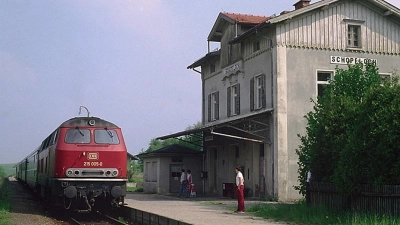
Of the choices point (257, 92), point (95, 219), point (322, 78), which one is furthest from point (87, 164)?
point (322, 78)

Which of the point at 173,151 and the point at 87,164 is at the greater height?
the point at 173,151

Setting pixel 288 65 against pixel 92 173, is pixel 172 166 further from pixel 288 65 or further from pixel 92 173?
pixel 92 173

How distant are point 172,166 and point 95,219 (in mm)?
13354

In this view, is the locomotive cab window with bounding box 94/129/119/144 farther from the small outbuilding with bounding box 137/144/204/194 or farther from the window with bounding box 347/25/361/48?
the small outbuilding with bounding box 137/144/204/194

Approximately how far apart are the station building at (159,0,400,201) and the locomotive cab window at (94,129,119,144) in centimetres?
659

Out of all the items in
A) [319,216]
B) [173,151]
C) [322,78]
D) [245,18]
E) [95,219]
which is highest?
[245,18]

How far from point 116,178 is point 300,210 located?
5476 millimetres

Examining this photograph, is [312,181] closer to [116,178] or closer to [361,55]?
[116,178]

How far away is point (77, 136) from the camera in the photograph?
699 inches

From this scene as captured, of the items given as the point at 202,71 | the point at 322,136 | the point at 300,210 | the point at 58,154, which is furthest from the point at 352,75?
the point at 202,71

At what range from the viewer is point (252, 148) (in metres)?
Result: 26.8

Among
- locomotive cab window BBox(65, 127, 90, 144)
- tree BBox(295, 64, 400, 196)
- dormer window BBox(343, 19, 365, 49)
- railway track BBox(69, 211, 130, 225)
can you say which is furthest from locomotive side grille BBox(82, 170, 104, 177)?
dormer window BBox(343, 19, 365, 49)

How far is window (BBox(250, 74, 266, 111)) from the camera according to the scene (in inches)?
1017

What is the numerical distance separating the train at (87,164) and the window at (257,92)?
9.30 metres
